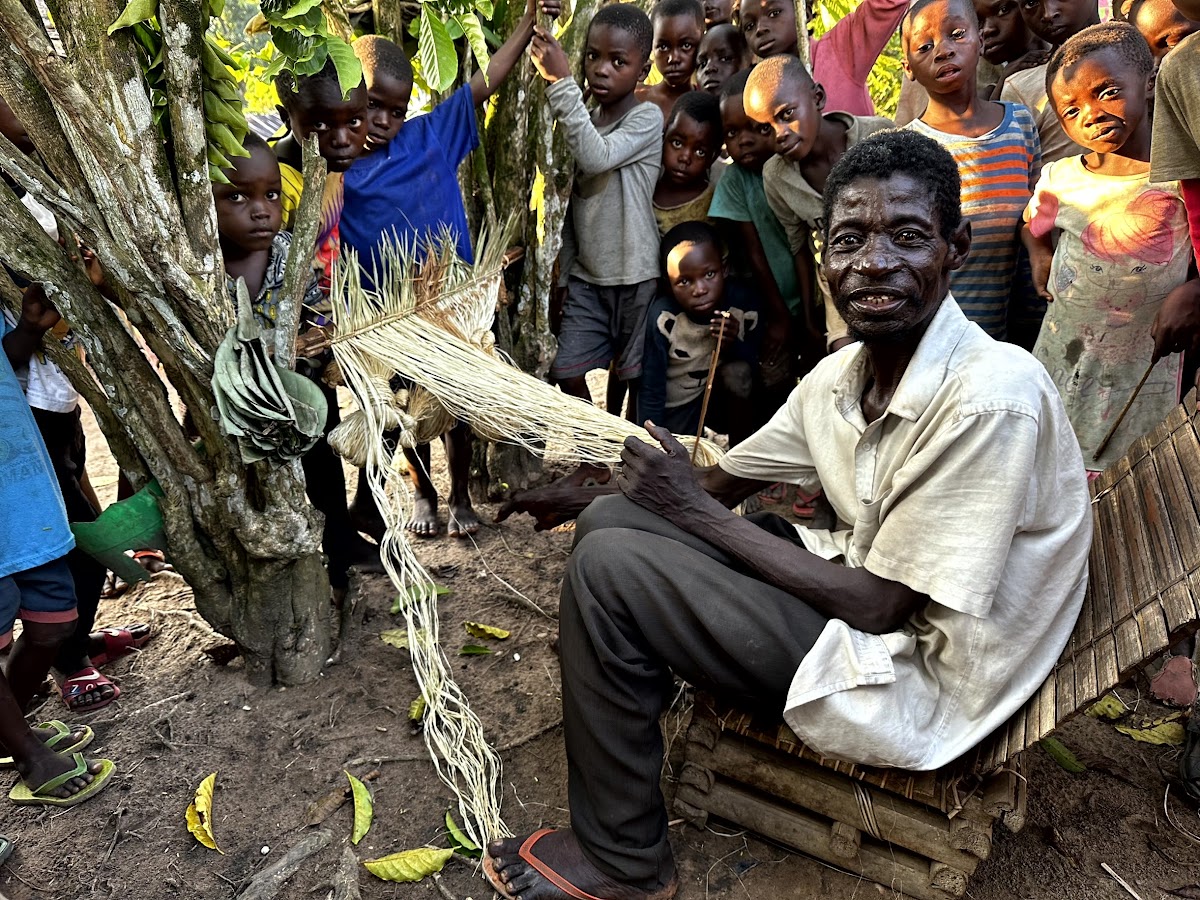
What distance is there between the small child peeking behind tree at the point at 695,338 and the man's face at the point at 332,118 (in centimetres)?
124

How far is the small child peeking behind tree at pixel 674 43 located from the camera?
3598 millimetres

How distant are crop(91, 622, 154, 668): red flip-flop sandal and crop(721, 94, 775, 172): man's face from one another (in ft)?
8.89

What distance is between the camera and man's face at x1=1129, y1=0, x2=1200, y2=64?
258 cm

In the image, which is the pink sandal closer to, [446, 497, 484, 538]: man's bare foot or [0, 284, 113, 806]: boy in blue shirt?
[0, 284, 113, 806]: boy in blue shirt

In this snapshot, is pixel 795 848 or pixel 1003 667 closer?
pixel 1003 667

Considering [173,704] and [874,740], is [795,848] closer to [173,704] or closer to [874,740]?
[874,740]

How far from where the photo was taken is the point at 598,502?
2004 millimetres

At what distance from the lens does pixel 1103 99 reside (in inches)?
88.7

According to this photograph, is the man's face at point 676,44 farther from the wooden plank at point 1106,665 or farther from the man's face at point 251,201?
the wooden plank at point 1106,665

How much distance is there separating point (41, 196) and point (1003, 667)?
2282 millimetres

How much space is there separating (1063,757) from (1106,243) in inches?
57.4

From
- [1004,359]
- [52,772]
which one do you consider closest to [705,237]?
[1004,359]

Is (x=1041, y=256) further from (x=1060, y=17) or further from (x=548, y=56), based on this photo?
(x=548, y=56)

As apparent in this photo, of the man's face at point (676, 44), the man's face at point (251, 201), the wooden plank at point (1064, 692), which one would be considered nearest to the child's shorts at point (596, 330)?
the man's face at point (676, 44)
